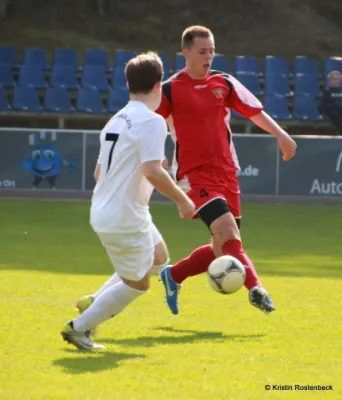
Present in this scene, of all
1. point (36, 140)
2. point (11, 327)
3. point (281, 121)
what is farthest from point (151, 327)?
point (281, 121)

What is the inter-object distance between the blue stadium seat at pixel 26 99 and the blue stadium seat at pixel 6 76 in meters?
0.41

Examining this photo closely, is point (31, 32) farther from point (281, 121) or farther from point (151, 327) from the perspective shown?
point (151, 327)

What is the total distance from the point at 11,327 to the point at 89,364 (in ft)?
4.69

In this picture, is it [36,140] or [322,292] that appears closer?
[322,292]

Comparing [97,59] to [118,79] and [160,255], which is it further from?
[160,255]

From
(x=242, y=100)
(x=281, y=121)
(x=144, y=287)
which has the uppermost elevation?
(x=242, y=100)

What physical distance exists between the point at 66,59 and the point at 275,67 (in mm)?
4522

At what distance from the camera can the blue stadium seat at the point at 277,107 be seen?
24.9 metres

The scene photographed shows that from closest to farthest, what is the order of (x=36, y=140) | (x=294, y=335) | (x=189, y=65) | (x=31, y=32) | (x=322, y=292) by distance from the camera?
(x=294, y=335) < (x=189, y=65) < (x=322, y=292) < (x=36, y=140) < (x=31, y=32)

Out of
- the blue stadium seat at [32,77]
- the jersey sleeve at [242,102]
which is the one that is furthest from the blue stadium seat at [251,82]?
the jersey sleeve at [242,102]

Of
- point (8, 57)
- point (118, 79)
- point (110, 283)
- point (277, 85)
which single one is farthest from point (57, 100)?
point (110, 283)

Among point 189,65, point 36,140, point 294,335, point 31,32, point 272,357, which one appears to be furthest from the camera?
point 31,32

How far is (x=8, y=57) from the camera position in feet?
84.9

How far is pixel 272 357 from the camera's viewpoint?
22.9 feet
